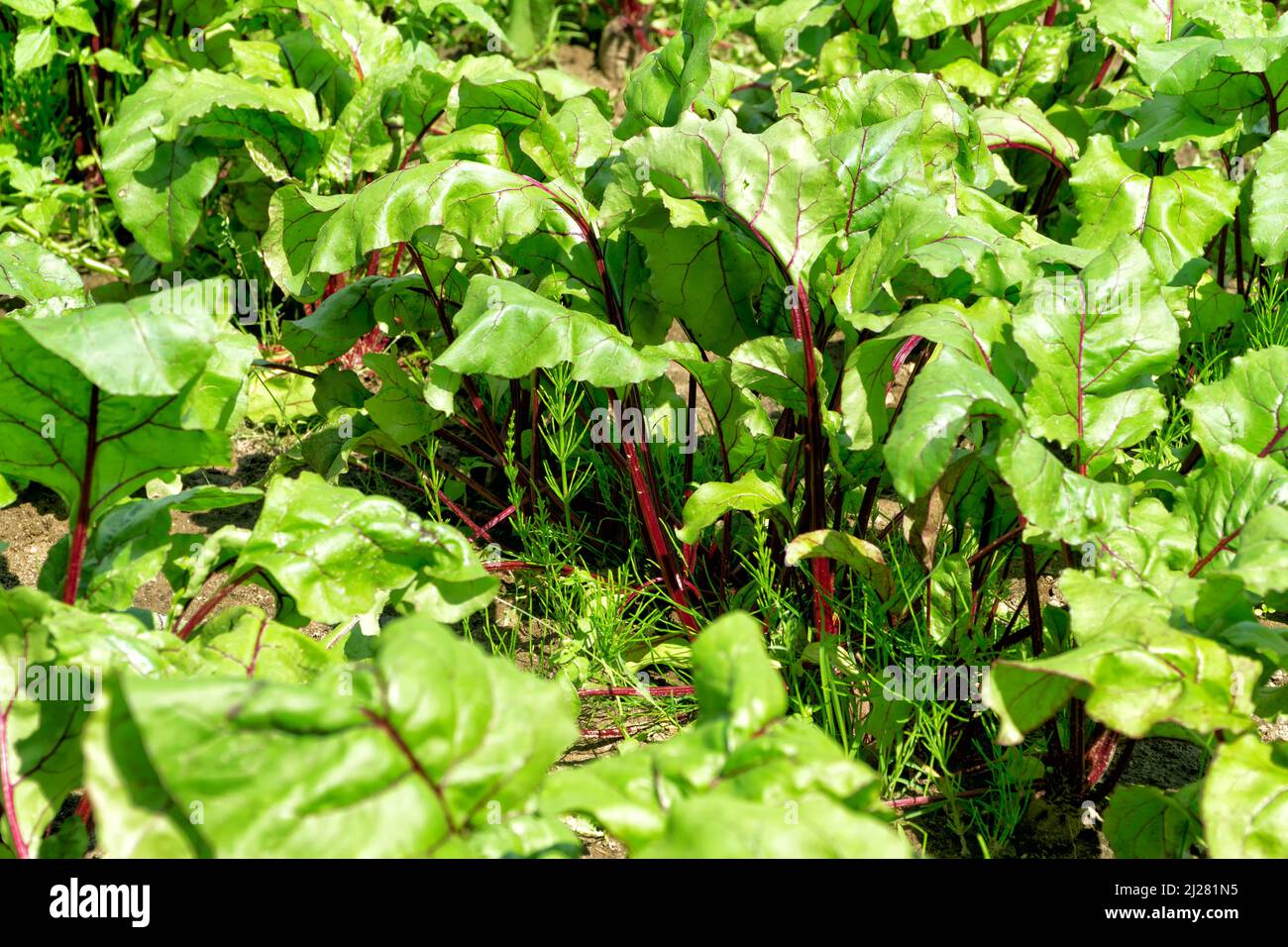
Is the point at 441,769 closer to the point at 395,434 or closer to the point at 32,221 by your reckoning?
the point at 395,434

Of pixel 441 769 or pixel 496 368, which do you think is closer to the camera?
pixel 441 769

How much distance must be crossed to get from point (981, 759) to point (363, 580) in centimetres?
114

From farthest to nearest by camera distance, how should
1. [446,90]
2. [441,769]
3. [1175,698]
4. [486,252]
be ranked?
[446,90] < [486,252] < [1175,698] < [441,769]

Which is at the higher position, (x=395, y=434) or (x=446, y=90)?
(x=446, y=90)

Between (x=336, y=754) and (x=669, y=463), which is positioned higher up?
A: (x=336, y=754)

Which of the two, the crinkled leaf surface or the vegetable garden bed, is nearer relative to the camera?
the crinkled leaf surface

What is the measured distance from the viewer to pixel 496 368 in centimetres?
211

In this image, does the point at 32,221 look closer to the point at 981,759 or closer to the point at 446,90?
the point at 446,90

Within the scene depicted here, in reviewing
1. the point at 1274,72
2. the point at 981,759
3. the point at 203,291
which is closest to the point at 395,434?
the point at 203,291

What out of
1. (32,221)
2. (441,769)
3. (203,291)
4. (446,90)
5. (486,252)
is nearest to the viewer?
(441,769)

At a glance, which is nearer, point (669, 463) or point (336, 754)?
point (336, 754)

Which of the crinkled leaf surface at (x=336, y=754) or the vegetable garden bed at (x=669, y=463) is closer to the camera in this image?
the crinkled leaf surface at (x=336, y=754)
